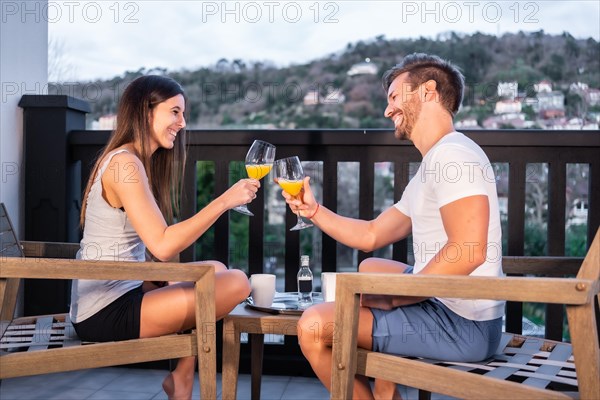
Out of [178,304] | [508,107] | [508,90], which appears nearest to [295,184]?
[178,304]

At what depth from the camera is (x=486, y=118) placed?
9906 mm

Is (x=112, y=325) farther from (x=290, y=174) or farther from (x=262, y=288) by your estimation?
(x=290, y=174)

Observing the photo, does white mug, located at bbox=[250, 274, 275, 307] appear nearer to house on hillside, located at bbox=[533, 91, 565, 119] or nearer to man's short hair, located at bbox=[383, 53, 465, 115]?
man's short hair, located at bbox=[383, 53, 465, 115]

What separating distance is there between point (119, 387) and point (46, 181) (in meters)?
0.92

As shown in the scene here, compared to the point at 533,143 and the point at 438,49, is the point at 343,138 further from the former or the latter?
the point at 438,49

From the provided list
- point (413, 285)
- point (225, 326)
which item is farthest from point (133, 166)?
point (413, 285)

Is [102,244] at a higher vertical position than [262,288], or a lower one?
higher

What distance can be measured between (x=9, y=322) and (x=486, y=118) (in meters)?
8.83

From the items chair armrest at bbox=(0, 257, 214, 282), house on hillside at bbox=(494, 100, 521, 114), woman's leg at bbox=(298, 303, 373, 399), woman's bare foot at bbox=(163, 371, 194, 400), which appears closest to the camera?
chair armrest at bbox=(0, 257, 214, 282)

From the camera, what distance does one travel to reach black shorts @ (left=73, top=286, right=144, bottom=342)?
1.79m

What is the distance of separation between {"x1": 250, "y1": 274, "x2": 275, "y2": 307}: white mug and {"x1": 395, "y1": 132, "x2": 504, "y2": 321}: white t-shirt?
1.49 feet

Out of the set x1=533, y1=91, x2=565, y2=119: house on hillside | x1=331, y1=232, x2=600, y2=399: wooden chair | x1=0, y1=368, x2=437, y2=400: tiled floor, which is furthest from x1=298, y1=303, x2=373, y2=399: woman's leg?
x1=533, y1=91, x2=565, y2=119: house on hillside

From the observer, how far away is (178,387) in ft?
6.44

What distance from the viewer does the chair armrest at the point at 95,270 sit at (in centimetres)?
152
